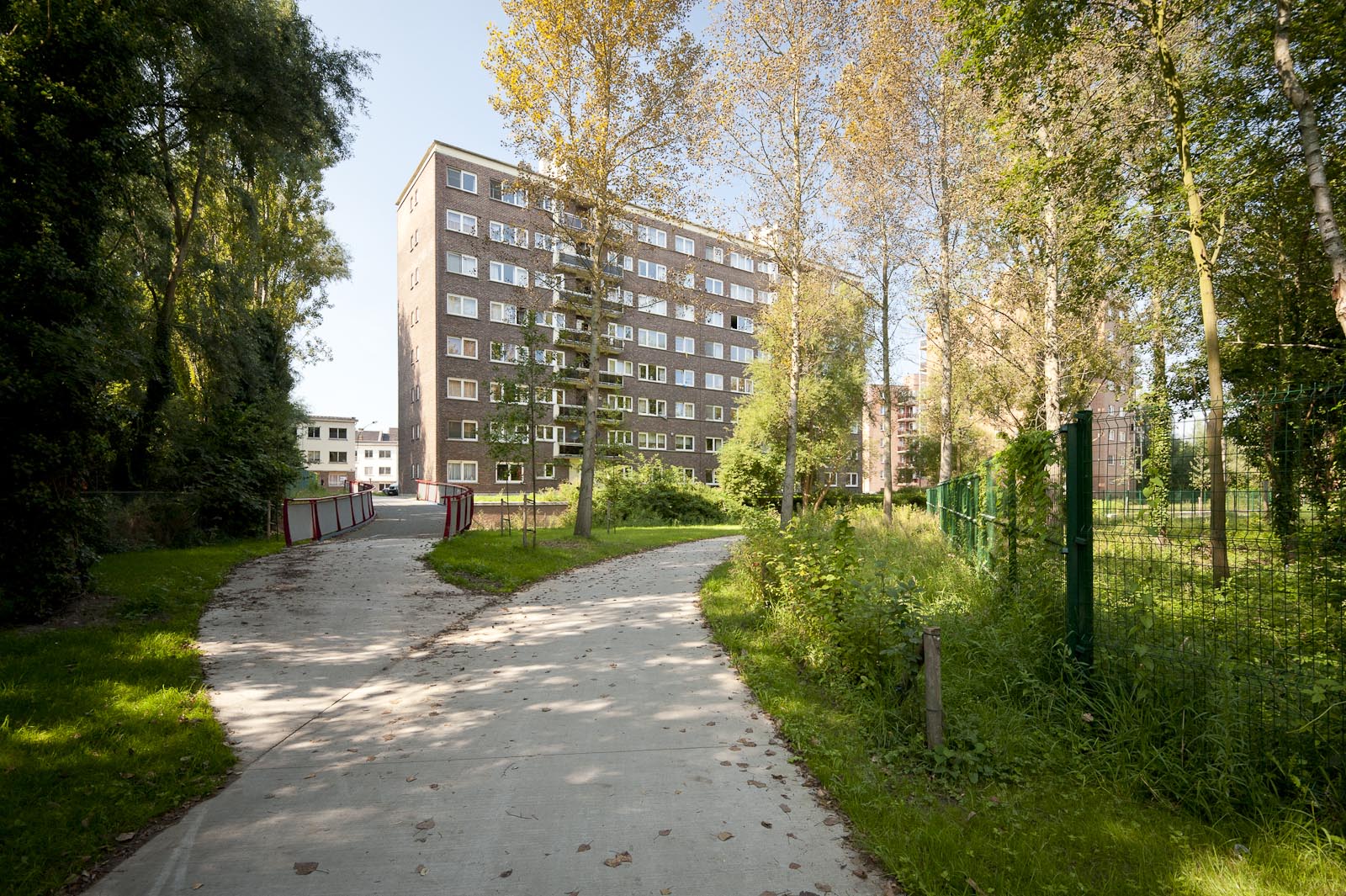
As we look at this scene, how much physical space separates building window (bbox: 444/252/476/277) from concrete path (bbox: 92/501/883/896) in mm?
36835

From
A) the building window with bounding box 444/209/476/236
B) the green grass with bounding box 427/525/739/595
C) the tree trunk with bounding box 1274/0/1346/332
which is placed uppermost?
the building window with bounding box 444/209/476/236

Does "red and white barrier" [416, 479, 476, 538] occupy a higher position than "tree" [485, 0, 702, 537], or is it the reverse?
"tree" [485, 0, 702, 537]

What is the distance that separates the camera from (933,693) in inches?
171

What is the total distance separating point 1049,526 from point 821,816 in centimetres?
381

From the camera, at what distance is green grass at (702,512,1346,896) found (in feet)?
9.78

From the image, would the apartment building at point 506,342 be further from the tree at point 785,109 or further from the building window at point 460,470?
the tree at point 785,109

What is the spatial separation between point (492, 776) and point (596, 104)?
17.6 m

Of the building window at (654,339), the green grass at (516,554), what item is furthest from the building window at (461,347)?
the green grass at (516,554)

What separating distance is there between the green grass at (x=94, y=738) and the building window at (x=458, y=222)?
37.7 meters

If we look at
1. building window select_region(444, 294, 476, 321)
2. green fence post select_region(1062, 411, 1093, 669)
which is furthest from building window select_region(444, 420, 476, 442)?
green fence post select_region(1062, 411, 1093, 669)

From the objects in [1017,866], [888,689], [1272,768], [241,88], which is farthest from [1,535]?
[1272,768]

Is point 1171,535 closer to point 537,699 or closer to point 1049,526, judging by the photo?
point 1049,526

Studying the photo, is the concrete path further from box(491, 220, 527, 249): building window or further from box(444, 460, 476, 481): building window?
box(444, 460, 476, 481): building window

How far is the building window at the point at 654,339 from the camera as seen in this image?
5144 cm
